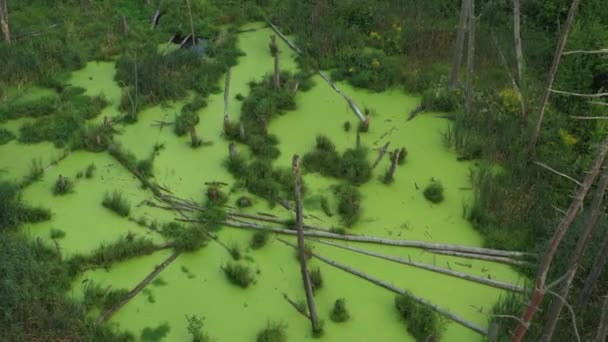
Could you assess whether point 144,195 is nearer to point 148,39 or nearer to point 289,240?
point 289,240

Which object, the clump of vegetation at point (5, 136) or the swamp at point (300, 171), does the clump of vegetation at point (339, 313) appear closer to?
the swamp at point (300, 171)

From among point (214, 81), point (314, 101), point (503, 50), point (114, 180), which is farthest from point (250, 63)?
point (503, 50)

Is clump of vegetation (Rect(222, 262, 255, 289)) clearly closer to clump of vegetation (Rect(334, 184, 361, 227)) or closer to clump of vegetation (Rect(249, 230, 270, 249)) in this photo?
clump of vegetation (Rect(249, 230, 270, 249))

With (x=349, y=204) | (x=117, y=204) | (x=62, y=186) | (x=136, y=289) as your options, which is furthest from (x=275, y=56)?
(x=136, y=289)

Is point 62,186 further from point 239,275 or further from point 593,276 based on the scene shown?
point 593,276

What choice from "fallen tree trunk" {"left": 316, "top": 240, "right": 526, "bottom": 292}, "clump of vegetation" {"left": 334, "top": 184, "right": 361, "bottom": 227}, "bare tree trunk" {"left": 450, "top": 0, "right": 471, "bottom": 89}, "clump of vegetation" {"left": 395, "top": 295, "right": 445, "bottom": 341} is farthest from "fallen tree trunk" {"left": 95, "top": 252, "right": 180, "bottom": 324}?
"bare tree trunk" {"left": 450, "top": 0, "right": 471, "bottom": 89}

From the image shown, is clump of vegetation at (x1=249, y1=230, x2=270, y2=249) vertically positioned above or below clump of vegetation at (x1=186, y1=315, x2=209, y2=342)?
above

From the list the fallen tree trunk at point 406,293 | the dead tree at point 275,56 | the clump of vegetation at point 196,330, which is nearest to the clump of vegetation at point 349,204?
the fallen tree trunk at point 406,293
